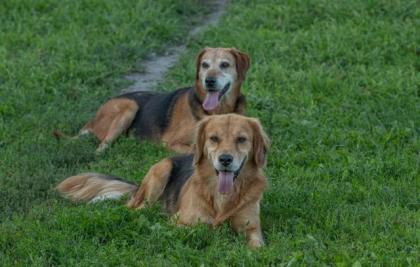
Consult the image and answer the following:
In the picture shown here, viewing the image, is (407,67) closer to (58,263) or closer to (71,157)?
(71,157)

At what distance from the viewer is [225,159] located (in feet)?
25.3

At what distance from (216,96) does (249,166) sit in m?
2.98

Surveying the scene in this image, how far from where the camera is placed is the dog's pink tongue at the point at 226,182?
782 centimetres

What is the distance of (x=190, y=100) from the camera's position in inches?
441

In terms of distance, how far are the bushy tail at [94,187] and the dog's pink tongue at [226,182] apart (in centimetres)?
128

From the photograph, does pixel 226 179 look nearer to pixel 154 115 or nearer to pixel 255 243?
pixel 255 243

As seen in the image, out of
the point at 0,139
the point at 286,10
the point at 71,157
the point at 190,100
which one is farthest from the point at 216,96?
the point at 286,10

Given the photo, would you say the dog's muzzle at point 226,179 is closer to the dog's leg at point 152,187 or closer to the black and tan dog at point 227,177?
the black and tan dog at point 227,177

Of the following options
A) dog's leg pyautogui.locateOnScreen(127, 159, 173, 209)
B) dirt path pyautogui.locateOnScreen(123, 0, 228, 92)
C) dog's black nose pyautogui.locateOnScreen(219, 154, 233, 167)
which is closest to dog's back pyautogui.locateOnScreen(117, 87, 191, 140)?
dirt path pyautogui.locateOnScreen(123, 0, 228, 92)

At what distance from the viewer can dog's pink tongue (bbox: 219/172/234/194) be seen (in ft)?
25.7

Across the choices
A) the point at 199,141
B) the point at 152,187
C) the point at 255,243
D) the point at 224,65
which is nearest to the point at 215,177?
the point at 199,141

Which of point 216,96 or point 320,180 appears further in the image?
point 216,96

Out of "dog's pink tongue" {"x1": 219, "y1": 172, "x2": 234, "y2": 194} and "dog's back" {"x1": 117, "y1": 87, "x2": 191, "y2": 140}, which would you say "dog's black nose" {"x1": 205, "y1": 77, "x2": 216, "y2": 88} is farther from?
"dog's pink tongue" {"x1": 219, "y1": 172, "x2": 234, "y2": 194}

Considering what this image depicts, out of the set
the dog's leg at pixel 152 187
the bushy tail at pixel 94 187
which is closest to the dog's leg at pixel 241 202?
the dog's leg at pixel 152 187
